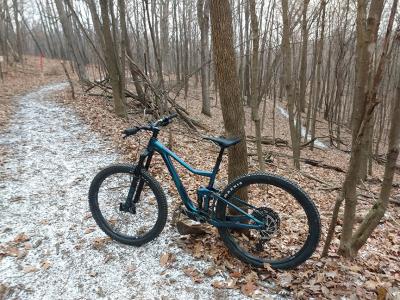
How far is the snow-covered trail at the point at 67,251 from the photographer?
3.00 m

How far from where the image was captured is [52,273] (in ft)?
10.6

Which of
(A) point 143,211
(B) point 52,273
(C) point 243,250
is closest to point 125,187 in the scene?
(A) point 143,211

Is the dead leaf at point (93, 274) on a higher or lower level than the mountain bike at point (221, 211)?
lower

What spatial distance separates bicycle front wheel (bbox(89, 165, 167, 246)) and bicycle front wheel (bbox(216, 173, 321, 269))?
A: 2.36 ft

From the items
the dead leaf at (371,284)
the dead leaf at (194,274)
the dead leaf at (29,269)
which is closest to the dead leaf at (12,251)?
the dead leaf at (29,269)

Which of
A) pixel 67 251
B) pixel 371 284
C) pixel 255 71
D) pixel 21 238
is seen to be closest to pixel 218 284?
pixel 371 284

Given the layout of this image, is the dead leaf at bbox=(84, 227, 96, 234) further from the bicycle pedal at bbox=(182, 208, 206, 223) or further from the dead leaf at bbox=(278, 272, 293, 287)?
the dead leaf at bbox=(278, 272, 293, 287)

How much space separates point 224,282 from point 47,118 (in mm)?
9033

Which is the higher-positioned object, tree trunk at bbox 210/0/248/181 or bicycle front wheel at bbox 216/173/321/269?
tree trunk at bbox 210/0/248/181

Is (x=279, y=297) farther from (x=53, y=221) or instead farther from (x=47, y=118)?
(x=47, y=118)

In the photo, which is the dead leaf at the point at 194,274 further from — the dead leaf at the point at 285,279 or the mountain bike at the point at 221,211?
the dead leaf at the point at 285,279

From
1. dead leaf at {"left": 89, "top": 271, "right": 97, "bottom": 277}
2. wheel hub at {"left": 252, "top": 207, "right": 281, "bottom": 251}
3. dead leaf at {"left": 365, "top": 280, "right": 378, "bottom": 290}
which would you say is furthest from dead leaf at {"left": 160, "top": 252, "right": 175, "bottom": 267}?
dead leaf at {"left": 365, "top": 280, "right": 378, "bottom": 290}

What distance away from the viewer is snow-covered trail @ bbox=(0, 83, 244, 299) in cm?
300

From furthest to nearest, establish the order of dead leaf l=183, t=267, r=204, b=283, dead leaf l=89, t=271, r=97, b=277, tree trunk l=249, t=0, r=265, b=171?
tree trunk l=249, t=0, r=265, b=171
dead leaf l=89, t=271, r=97, b=277
dead leaf l=183, t=267, r=204, b=283
